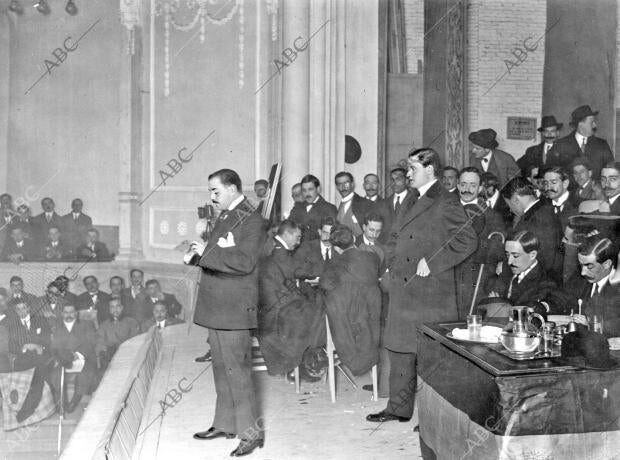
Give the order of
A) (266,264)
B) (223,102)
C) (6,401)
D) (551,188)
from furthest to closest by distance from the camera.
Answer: (223,102) → (6,401) → (266,264) → (551,188)

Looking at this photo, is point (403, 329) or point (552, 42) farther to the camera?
point (552, 42)

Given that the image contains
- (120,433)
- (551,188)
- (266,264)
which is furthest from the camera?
(266,264)

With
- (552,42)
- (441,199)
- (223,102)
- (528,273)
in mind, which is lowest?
(528,273)

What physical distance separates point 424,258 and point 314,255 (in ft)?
7.62

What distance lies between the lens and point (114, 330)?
846 cm

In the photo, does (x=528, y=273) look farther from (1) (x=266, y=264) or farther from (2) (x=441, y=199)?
(1) (x=266, y=264)

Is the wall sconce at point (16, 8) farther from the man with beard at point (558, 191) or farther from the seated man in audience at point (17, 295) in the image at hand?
the man with beard at point (558, 191)

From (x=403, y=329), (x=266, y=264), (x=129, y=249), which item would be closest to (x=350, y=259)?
(x=266, y=264)

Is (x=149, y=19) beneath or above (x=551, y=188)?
above

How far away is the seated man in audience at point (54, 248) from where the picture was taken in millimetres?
10273

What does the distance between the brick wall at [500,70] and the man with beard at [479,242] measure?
4260mm

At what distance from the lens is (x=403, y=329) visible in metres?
4.29

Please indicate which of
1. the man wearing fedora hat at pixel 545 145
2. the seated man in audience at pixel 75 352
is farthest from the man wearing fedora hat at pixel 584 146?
the seated man in audience at pixel 75 352

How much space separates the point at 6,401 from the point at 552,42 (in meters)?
8.16
